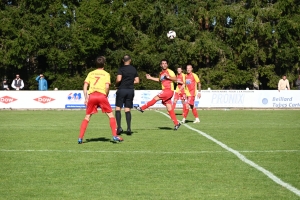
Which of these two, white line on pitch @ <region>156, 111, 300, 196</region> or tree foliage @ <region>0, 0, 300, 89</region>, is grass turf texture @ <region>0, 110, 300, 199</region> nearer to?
white line on pitch @ <region>156, 111, 300, 196</region>

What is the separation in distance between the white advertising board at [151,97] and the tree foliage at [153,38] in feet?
44.5

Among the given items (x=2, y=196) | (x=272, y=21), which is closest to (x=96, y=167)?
(x=2, y=196)

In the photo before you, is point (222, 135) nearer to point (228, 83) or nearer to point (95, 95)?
point (95, 95)

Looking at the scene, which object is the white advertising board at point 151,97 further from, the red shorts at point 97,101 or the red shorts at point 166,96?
the red shorts at point 97,101

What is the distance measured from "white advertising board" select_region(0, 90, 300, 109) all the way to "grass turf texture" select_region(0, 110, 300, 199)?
18425mm

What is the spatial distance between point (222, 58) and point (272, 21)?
5.03 meters

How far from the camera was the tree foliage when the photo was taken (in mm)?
49844

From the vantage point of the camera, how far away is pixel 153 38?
170 ft

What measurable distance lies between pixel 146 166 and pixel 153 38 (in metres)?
41.9

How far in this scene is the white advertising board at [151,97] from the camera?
3459 cm

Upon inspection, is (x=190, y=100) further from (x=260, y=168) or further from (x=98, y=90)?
(x=260, y=168)

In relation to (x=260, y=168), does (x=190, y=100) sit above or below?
above

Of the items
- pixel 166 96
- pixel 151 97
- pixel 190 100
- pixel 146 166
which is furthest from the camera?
pixel 151 97

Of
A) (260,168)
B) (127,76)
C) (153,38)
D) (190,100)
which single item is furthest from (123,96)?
(153,38)
